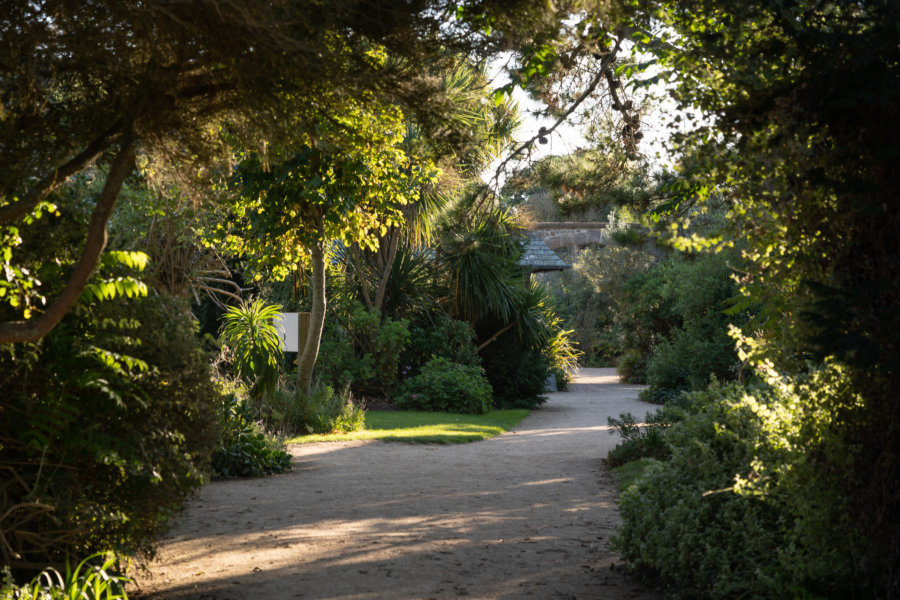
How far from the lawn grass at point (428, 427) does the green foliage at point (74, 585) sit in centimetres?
777

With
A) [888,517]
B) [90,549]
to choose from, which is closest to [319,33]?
[90,549]

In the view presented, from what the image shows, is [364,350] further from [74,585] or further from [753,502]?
[74,585]

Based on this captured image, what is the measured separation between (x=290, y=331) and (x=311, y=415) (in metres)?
1.55

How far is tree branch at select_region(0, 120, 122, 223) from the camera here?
378 centimetres

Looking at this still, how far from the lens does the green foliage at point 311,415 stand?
13070 millimetres

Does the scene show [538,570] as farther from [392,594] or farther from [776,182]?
[776,182]

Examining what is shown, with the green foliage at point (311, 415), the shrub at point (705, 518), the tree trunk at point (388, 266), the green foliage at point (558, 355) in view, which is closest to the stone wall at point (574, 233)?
the green foliage at point (558, 355)

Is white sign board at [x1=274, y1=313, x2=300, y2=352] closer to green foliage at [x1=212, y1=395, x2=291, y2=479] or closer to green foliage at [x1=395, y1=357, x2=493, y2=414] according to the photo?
green foliage at [x1=212, y1=395, x2=291, y2=479]

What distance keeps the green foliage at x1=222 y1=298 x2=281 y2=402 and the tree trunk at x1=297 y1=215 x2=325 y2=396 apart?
0.50 m

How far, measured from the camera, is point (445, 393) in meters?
17.5

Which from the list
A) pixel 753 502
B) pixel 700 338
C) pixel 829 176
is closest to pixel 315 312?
pixel 753 502

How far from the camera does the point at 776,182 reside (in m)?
3.95

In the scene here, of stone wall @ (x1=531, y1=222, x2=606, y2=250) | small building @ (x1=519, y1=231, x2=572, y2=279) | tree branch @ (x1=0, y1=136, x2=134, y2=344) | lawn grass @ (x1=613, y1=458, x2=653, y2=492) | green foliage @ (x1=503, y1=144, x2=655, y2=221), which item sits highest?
stone wall @ (x1=531, y1=222, x2=606, y2=250)

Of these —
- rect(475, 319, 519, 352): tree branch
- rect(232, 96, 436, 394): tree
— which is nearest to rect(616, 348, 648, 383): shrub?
rect(475, 319, 519, 352): tree branch
